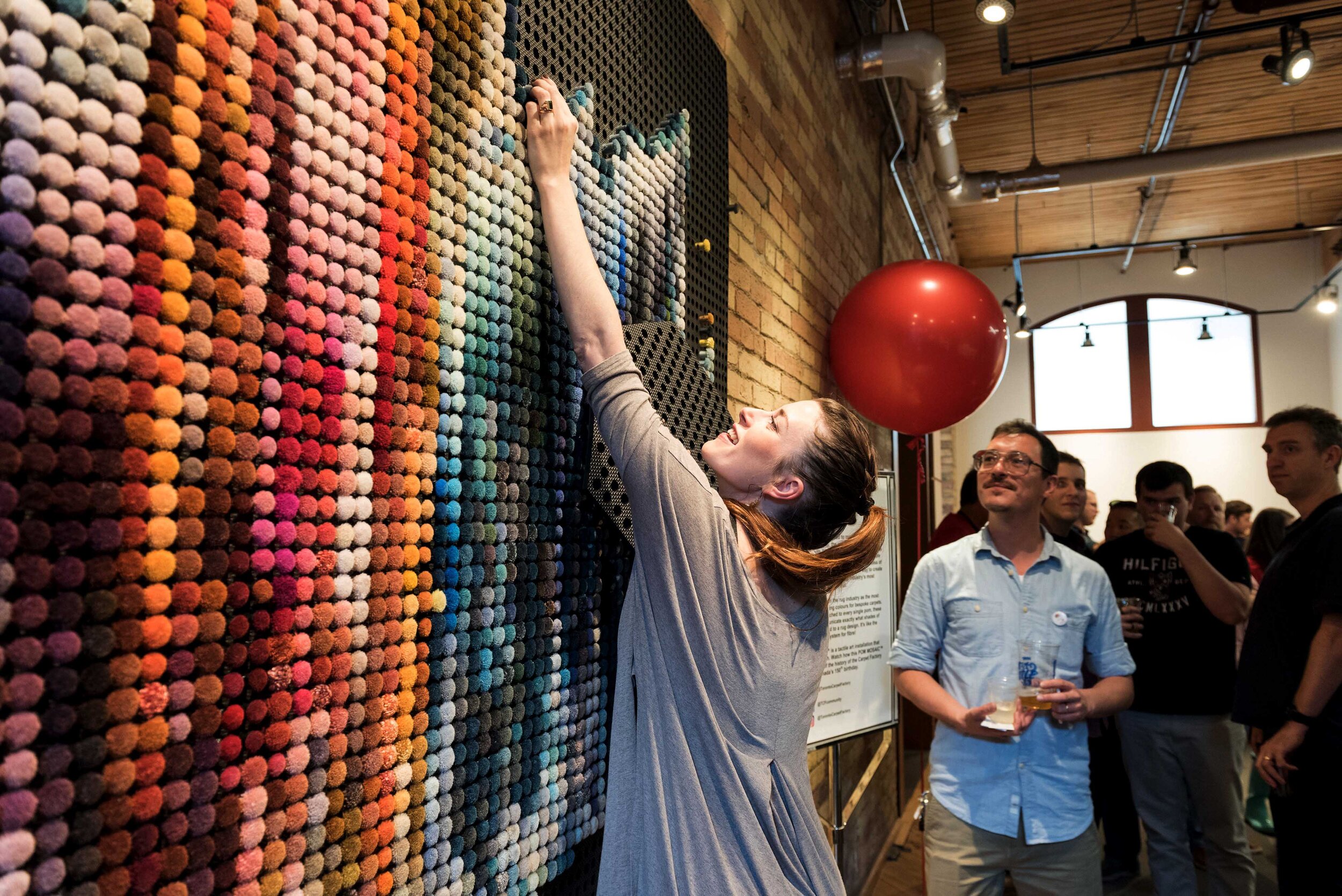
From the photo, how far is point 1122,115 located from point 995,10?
3399 millimetres

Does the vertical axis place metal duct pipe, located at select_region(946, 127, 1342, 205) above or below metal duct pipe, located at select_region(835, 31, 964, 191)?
above

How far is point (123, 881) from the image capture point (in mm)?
648

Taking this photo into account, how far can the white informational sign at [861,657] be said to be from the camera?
8.74 ft

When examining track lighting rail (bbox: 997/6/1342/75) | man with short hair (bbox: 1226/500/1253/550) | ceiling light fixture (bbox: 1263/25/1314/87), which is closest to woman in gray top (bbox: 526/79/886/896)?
track lighting rail (bbox: 997/6/1342/75)

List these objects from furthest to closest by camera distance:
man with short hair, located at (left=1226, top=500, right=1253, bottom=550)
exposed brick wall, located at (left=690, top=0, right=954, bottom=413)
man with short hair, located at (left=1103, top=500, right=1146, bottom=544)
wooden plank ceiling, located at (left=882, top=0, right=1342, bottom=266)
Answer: man with short hair, located at (left=1226, top=500, right=1253, bottom=550) → wooden plank ceiling, located at (left=882, top=0, right=1342, bottom=266) → man with short hair, located at (left=1103, top=500, right=1146, bottom=544) → exposed brick wall, located at (left=690, top=0, right=954, bottom=413)

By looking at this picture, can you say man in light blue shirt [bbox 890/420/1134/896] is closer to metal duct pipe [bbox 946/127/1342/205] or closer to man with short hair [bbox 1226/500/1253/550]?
metal duct pipe [bbox 946/127/1342/205]

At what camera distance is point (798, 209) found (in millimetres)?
2992

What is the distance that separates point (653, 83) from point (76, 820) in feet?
4.74

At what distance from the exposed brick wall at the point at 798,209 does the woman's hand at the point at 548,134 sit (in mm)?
614

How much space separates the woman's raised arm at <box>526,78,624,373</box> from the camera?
3.67ft

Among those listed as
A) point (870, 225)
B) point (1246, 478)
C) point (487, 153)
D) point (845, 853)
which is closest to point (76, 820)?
point (487, 153)

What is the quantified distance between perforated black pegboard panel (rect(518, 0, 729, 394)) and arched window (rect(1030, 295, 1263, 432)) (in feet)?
29.4

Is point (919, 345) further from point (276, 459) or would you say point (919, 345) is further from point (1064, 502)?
point (276, 459)

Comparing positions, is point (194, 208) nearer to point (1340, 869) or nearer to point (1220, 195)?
point (1340, 869)
